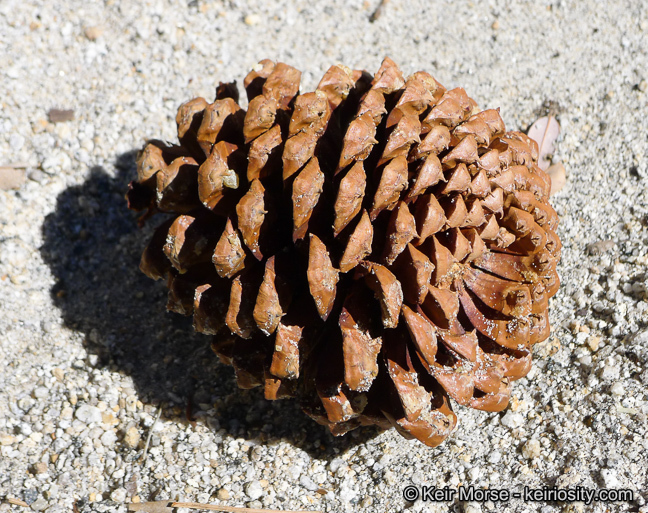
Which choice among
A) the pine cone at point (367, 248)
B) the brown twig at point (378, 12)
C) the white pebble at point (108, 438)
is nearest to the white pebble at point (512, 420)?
the pine cone at point (367, 248)

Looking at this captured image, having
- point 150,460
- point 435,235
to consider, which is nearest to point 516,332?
point 435,235

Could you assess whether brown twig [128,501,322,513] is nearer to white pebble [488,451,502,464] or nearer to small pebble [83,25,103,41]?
white pebble [488,451,502,464]

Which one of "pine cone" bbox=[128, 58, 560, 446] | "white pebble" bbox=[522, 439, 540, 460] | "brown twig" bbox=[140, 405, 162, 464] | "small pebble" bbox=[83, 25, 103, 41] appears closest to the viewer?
"pine cone" bbox=[128, 58, 560, 446]

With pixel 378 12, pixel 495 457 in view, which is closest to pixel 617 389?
pixel 495 457

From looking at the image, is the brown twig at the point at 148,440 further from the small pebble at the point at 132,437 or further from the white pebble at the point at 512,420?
the white pebble at the point at 512,420

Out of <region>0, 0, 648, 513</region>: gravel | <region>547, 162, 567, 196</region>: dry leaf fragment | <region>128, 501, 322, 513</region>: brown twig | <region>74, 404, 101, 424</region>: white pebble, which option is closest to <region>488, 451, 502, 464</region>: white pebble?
<region>0, 0, 648, 513</region>: gravel
